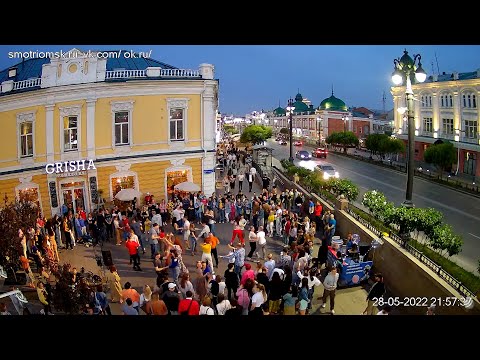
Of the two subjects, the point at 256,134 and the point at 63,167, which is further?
the point at 256,134

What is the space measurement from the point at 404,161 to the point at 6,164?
782 cm

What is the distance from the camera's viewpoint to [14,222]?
6004mm

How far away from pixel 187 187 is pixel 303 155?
12.6 ft

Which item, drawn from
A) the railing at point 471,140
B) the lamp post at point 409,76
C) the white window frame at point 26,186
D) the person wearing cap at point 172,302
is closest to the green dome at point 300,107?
the lamp post at point 409,76

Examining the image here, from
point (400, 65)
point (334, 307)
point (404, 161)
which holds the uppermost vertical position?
point (400, 65)

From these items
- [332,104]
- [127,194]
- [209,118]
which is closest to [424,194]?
[332,104]

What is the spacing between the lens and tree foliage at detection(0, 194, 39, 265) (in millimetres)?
5934

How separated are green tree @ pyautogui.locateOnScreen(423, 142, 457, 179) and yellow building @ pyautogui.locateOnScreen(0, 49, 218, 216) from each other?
434 centimetres

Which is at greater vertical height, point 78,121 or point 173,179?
point 78,121

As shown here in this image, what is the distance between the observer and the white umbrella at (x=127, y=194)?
6.55 metres

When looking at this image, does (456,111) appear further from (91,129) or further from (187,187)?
(91,129)
